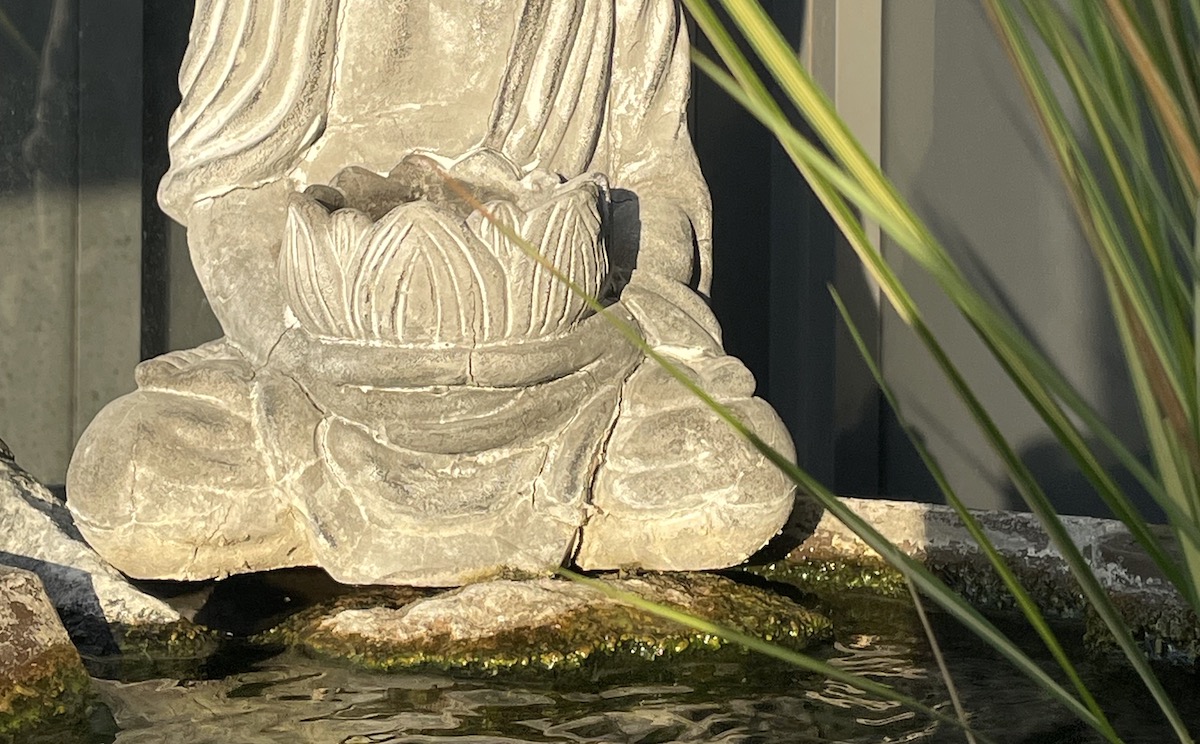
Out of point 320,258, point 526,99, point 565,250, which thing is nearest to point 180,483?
point 320,258

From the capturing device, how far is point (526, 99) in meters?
2.82

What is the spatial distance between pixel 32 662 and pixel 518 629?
0.69 metres

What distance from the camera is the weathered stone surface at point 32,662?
1.81 meters

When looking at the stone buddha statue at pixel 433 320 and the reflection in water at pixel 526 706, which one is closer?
the reflection in water at pixel 526 706

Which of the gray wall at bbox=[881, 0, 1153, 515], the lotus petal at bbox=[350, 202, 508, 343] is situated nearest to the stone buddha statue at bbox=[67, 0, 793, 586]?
the lotus petal at bbox=[350, 202, 508, 343]

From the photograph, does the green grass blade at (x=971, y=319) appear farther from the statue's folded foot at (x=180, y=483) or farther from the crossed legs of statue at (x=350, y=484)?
the statue's folded foot at (x=180, y=483)

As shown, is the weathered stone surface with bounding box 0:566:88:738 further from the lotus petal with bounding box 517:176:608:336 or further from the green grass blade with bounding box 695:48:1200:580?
the green grass blade with bounding box 695:48:1200:580

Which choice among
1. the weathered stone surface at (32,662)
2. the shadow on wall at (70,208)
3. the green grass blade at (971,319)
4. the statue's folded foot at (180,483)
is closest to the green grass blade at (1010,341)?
the green grass blade at (971,319)

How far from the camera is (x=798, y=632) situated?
2303 mm

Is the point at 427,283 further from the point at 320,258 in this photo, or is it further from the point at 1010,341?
the point at 1010,341

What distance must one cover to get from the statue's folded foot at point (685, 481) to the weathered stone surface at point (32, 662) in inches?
38.0

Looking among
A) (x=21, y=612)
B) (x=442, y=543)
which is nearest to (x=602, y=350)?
(x=442, y=543)

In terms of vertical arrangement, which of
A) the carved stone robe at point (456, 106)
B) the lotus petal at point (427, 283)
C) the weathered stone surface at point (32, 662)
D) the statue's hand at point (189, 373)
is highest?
the carved stone robe at point (456, 106)

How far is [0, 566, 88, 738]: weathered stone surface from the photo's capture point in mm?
1810
